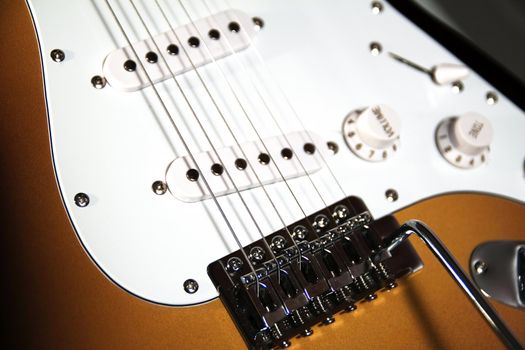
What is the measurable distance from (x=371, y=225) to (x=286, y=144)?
14 cm

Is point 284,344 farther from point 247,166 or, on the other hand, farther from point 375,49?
point 375,49

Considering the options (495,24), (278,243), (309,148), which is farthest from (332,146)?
(495,24)

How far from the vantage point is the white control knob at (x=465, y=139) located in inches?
29.6

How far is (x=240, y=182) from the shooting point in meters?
0.66

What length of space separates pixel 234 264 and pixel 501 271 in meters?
0.34

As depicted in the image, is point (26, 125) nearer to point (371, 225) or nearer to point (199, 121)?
point (199, 121)

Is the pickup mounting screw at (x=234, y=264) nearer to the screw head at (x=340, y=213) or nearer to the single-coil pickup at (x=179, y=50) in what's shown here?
the screw head at (x=340, y=213)

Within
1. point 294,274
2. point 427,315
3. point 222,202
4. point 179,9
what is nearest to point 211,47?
point 179,9

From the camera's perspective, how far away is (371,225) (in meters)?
0.66

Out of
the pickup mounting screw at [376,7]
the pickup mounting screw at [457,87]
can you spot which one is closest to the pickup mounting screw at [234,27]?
the pickup mounting screw at [376,7]

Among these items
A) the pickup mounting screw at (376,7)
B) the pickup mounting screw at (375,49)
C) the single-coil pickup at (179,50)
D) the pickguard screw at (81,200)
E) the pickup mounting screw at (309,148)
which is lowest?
the pickup mounting screw at (309,148)

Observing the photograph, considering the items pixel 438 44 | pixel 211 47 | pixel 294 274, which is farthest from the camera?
pixel 438 44

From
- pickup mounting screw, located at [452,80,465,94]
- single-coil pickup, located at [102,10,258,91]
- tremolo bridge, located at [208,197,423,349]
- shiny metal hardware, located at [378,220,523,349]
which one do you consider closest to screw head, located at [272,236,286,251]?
tremolo bridge, located at [208,197,423,349]

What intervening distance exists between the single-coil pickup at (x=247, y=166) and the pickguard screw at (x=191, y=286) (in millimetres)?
89
